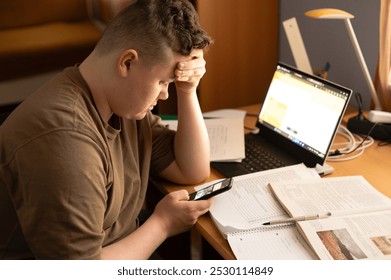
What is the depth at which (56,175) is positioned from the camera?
1078 mm

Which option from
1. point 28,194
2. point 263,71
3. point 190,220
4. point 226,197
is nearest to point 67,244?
point 28,194

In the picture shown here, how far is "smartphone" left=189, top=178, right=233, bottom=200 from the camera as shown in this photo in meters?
1.42

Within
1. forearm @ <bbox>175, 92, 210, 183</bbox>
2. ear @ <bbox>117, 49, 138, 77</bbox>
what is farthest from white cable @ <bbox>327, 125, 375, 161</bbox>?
ear @ <bbox>117, 49, 138, 77</bbox>

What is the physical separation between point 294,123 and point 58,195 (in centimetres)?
86

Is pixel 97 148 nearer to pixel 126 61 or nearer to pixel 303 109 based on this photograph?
pixel 126 61

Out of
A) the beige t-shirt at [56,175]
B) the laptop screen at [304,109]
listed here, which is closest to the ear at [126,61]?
the beige t-shirt at [56,175]

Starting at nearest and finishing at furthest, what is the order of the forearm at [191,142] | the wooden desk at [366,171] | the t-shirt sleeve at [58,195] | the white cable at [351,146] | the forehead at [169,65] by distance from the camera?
the t-shirt sleeve at [58,195]
the forehead at [169,65]
the wooden desk at [366,171]
the forearm at [191,142]
the white cable at [351,146]

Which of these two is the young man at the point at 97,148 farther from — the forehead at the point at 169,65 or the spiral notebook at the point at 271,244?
the spiral notebook at the point at 271,244

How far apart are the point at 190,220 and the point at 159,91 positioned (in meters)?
0.34

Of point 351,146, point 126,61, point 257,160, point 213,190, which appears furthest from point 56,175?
point 351,146

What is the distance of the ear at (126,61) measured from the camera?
3.82 ft

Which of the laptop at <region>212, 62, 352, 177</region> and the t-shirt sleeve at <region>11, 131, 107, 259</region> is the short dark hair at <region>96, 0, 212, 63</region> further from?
the laptop at <region>212, 62, 352, 177</region>

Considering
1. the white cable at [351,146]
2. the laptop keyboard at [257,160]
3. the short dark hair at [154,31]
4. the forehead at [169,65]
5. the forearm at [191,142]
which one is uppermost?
the short dark hair at [154,31]

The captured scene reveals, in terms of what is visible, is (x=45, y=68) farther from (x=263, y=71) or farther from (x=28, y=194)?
(x=28, y=194)
